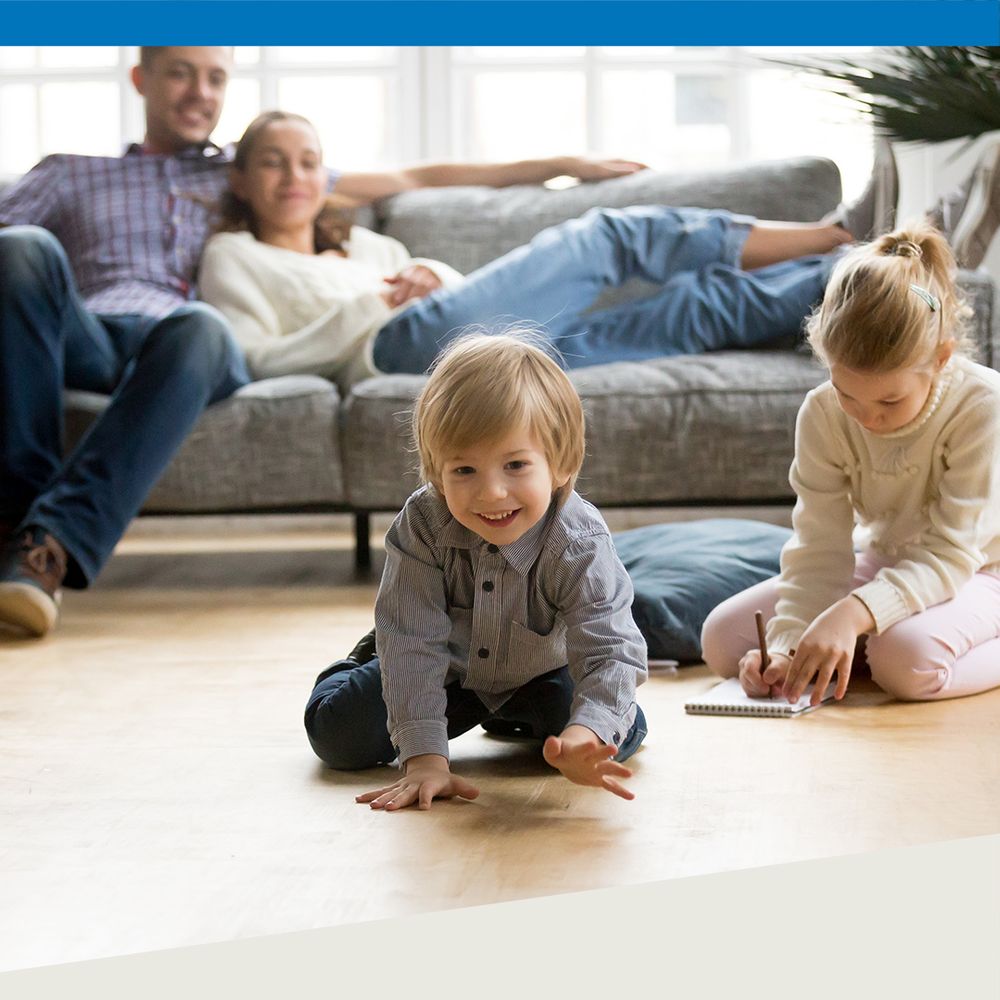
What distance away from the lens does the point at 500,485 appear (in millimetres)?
1237

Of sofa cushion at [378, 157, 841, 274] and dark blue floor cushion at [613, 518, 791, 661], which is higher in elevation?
sofa cushion at [378, 157, 841, 274]

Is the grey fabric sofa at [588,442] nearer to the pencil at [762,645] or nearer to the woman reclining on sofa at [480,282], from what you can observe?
the woman reclining on sofa at [480,282]

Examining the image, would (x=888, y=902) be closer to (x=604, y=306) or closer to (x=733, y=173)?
(x=604, y=306)

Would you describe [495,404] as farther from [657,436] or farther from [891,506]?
[657,436]

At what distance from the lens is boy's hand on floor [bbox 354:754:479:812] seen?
3.99ft

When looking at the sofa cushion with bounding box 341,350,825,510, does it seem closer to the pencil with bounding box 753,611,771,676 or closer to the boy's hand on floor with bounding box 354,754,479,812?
the pencil with bounding box 753,611,771,676

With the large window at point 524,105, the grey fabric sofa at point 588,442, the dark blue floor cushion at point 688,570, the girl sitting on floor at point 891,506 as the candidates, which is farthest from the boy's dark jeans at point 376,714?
the large window at point 524,105

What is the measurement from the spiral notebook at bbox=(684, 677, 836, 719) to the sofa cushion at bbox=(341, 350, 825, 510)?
857 millimetres

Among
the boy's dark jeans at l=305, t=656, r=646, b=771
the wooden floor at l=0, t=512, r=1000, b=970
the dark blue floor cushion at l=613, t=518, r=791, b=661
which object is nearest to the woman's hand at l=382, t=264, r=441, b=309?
the dark blue floor cushion at l=613, t=518, r=791, b=661

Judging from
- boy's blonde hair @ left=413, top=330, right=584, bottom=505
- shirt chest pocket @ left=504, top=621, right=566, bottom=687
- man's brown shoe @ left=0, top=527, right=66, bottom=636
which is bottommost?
man's brown shoe @ left=0, top=527, right=66, bottom=636

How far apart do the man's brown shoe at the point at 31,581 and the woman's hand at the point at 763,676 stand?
975mm

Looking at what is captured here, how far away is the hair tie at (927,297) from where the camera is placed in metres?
1.51

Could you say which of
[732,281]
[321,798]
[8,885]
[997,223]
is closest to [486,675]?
[321,798]

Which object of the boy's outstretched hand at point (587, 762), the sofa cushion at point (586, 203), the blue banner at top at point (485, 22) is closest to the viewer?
the blue banner at top at point (485, 22)
